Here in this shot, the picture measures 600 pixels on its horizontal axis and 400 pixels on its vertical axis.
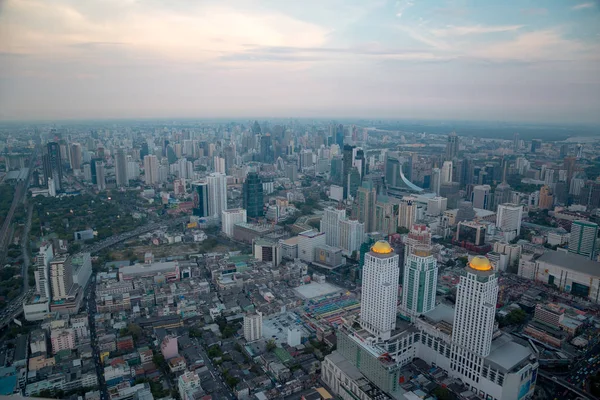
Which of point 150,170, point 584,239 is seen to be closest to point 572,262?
point 584,239

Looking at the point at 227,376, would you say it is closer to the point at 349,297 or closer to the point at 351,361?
the point at 351,361

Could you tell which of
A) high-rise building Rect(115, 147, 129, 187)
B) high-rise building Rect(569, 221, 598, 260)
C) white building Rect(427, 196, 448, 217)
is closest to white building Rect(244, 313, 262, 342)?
high-rise building Rect(569, 221, 598, 260)

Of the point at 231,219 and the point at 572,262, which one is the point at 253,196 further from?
the point at 572,262

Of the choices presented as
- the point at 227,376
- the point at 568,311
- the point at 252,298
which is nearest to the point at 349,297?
the point at 252,298

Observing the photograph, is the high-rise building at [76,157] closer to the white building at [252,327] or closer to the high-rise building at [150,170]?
the high-rise building at [150,170]

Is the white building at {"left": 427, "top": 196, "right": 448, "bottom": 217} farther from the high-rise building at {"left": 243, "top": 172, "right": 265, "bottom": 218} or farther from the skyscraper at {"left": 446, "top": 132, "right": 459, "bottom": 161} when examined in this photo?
the high-rise building at {"left": 243, "top": 172, "right": 265, "bottom": 218}

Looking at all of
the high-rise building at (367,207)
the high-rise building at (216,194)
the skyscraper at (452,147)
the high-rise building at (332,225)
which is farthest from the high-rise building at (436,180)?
the high-rise building at (216,194)
